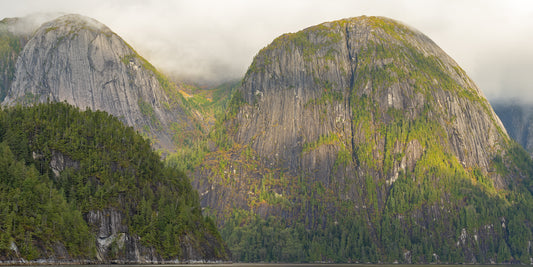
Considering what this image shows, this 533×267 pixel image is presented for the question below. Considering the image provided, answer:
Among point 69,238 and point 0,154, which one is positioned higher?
point 0,154

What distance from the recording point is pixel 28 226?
16725cm

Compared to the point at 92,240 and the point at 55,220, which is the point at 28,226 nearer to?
the point at 55,220

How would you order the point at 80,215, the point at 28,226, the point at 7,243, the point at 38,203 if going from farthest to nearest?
the point at 80,215 → the point at 38,203 → the point at 28,226 → the point at 7,243

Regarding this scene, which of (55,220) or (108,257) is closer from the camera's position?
(55,220)

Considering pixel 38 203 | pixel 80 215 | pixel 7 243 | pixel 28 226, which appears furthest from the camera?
pixel 80 215

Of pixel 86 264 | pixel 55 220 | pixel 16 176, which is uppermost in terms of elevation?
pixel 16 176

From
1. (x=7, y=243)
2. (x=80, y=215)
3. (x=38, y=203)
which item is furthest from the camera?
(x=80, y=215)

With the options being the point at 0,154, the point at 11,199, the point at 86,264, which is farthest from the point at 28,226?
the point at 0,154

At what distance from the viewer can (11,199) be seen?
559 ft

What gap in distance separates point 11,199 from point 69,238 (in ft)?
63.6

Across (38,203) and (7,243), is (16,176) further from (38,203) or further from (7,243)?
(7,243)

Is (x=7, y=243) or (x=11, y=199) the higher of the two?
(x=11, y=199)

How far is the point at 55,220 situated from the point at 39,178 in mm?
24410

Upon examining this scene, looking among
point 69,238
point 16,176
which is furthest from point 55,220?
point 16,176
